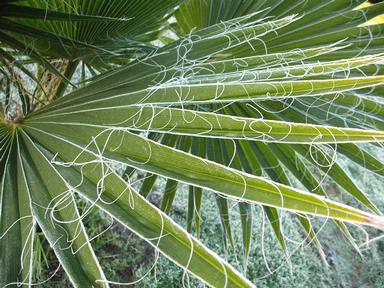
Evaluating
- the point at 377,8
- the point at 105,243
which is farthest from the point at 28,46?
the point at 105,243

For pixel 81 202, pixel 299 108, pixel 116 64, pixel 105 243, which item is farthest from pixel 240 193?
pixel 105 243

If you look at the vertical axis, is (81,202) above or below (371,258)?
above

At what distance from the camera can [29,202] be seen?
0.60 metres

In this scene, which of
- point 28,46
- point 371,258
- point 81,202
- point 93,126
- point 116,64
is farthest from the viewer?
point 371,258

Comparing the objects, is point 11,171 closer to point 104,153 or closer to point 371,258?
point 104,153

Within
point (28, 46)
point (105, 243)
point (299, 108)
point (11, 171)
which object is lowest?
point (105, 243)

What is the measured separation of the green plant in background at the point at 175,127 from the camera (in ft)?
1.68

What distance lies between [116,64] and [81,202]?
2.39 feet

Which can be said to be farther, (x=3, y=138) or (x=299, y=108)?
(x=299, y=108)

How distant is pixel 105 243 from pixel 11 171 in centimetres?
132

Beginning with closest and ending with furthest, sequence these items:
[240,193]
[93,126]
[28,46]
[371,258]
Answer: [240,193]
[93,126]
[28,46]
[371,258]

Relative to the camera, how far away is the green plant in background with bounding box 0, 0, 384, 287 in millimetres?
511

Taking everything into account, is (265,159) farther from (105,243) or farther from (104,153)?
(105,243)

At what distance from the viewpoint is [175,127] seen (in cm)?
57
